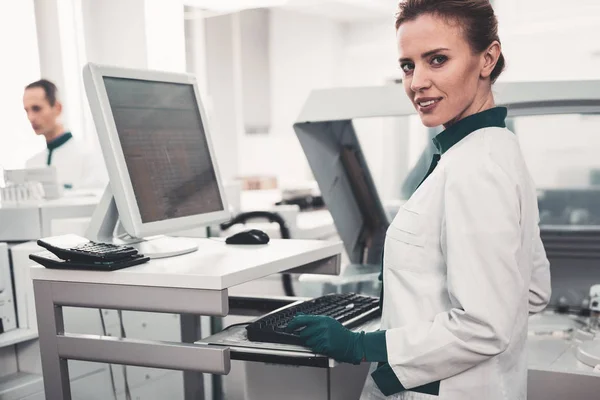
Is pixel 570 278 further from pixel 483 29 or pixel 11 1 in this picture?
pixel 11 1

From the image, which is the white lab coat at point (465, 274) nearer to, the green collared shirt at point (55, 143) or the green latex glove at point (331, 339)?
the green latex glove at point (331, 339)

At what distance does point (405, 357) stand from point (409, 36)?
50cm

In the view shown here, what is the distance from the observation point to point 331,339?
39.3 inches

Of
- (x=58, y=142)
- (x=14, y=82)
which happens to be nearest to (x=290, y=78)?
(x=14, y=82)

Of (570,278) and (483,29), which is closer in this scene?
(483,29)

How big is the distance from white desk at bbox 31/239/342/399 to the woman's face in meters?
0.44

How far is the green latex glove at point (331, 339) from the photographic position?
3.20 ft

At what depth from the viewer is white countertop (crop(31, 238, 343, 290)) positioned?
3.42 ft

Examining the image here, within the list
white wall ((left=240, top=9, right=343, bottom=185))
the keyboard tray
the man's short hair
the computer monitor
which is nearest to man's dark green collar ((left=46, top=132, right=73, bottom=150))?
the man's short hair

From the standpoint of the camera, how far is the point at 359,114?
1.48 metres

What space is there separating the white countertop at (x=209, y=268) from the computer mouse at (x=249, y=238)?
0.03 meters

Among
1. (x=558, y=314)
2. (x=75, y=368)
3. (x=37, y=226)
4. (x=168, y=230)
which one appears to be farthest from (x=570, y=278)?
(x=37, y=226)

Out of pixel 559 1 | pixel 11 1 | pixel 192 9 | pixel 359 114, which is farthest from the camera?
pixel 192 9

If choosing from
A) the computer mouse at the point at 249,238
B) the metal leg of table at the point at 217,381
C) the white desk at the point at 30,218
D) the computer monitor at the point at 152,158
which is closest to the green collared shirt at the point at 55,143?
the white desk at the point at 30,218
